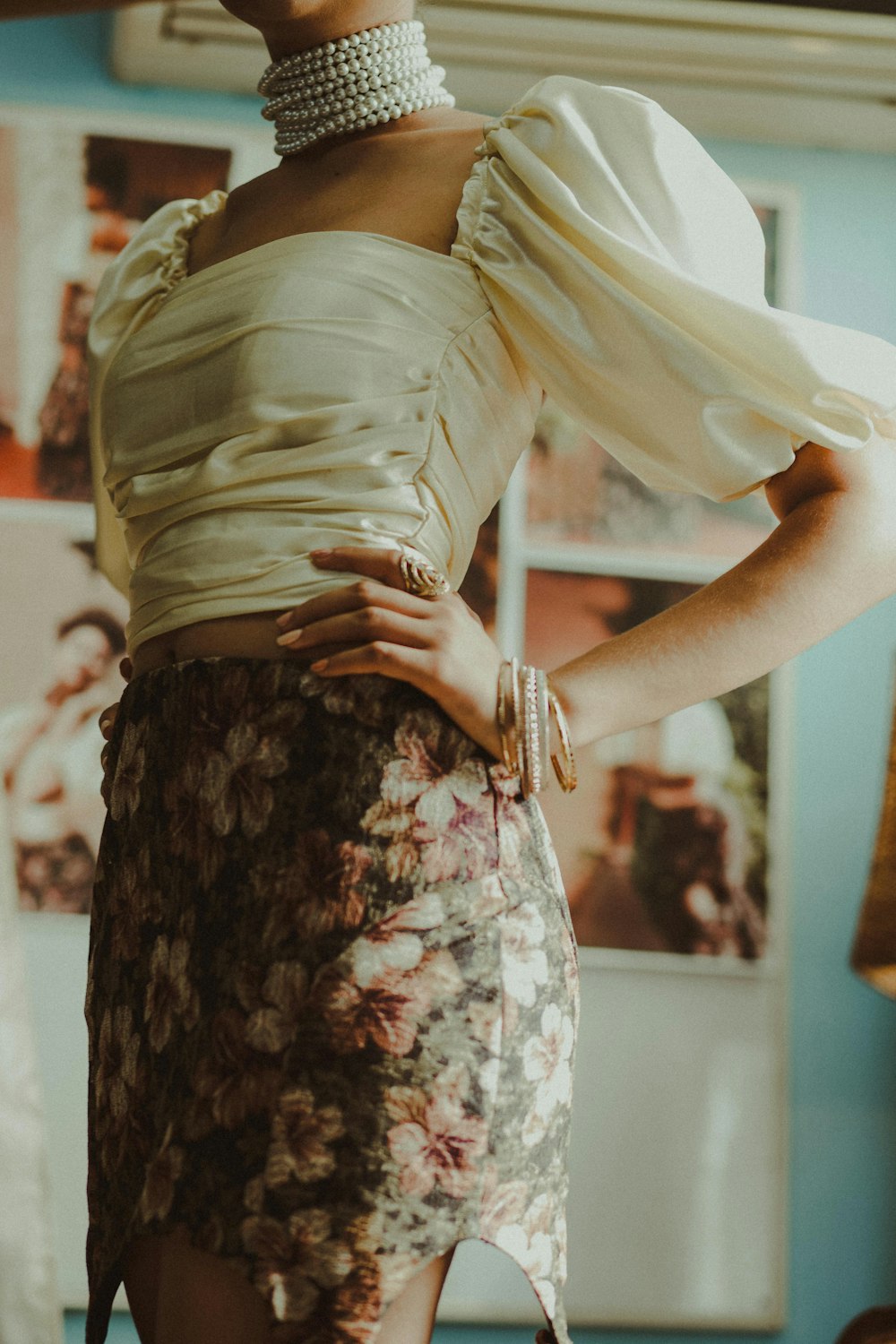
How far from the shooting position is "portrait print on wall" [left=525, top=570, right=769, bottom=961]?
2.18m

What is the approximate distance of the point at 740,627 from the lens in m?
0.84

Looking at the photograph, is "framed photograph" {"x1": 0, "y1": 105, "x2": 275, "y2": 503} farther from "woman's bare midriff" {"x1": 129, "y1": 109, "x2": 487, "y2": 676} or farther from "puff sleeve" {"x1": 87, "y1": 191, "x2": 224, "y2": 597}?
"woman's bare midriff" {"x1": 129, "y1": 109, "x2": 487, "y2": 676}

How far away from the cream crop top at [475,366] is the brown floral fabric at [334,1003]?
3.7 inches

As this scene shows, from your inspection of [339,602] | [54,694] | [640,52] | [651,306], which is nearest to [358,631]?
[339,602]

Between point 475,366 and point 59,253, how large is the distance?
1553 millimetres

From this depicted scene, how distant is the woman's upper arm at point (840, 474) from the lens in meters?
0.85

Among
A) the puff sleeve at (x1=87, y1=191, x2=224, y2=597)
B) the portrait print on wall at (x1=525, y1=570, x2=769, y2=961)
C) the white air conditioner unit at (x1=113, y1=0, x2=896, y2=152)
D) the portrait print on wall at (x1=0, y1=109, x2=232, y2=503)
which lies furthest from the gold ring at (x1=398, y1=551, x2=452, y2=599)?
the white air conditioner unit at (x1=113, y1=0, x2=896, y2=152)

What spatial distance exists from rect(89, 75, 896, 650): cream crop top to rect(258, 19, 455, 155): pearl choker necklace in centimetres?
9

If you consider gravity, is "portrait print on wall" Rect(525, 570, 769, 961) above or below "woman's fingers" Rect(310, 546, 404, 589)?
below

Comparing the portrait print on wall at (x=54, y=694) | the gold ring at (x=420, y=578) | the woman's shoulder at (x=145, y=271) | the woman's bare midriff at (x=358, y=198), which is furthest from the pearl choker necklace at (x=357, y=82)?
the portrait print on wall at (x=54, y=694)

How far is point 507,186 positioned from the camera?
→ 34.6 inches

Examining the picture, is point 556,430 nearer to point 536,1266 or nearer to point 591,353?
point 591,353

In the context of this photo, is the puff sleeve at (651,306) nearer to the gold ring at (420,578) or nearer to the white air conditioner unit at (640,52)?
the gold ring at (420,578)

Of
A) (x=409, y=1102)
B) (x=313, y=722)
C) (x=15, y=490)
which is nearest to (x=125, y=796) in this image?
(x=313, y=722)
